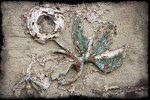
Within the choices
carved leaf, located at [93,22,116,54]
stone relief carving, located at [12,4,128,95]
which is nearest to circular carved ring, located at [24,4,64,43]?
stone relief carving, located at [12,4,128,95]

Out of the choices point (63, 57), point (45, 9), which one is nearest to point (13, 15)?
point (45, 9)

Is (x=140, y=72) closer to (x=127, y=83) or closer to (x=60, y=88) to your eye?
(x=127, y=83)

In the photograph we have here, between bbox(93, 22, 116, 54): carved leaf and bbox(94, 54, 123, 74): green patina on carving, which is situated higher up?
bbox(93, 22, 116, 54): carved leaf

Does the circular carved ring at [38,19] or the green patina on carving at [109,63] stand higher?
the circular carved ring at [38,19]

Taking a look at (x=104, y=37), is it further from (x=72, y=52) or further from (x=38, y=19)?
(x=38, y=19)

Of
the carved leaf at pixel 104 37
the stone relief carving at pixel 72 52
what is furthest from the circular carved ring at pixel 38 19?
the carved leaf at pixel 104 37

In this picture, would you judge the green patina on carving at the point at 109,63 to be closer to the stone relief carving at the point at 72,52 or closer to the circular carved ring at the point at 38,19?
the stone relief carving at the point at 72,52

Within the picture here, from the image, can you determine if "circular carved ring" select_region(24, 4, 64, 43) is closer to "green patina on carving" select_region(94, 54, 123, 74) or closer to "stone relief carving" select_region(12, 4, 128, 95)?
"stone relief carving" select_region(12, 4, 128, 95)
